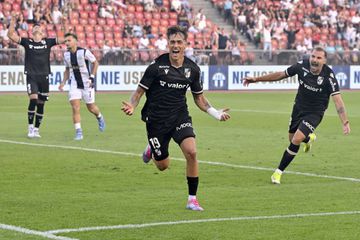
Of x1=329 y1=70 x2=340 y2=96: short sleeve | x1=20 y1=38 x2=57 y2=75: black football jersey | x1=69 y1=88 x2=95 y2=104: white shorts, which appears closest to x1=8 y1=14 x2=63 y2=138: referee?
x1=20 y1=38 x2=57 y2=75: black football jersey

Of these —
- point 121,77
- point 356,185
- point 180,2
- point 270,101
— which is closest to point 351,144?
point 356,185

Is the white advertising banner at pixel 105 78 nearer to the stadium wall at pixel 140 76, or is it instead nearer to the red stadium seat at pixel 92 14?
the stadium wall at pixel 140 76

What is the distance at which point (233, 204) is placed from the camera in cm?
1201

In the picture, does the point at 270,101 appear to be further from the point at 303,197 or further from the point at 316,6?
the point at 303,197

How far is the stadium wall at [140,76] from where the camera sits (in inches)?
1431

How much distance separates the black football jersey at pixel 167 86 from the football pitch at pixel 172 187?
42.5 inches

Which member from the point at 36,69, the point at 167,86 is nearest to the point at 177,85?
the point at 167,86

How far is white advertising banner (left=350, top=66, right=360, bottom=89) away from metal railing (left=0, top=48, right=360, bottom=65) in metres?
0.29

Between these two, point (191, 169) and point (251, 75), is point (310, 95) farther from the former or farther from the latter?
point (251, 75)

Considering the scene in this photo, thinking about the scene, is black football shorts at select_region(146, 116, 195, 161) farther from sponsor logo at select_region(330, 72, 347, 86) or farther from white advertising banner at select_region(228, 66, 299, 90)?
sponsor logo at select_region(330, 72, 347, 86)

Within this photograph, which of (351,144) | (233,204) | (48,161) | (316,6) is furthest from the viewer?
(316,6)

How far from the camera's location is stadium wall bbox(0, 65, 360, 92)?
3634cm

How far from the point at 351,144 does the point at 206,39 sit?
2472 centimetres

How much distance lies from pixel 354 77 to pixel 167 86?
33.5 metres
